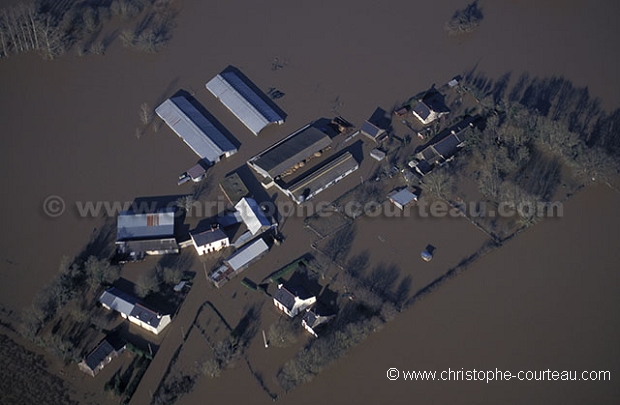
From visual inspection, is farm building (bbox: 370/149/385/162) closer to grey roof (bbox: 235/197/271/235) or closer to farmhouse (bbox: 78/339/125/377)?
grey roof (bbox: 235/197/271/235)

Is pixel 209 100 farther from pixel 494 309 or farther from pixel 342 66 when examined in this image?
pixel 494 309

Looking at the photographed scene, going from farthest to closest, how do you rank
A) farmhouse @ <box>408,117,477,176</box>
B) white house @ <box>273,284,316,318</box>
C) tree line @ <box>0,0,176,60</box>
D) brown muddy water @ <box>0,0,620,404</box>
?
tree line @ <box>0,0,176,60</box>, farmhouse @ <box>408,117,477,176</box>, white house @ <box>273,284,316,318</box>, brown muddy water @ <box>0,0,620,404</box>

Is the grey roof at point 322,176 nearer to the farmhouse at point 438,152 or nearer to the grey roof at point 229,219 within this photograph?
the grey roof at point 229,219

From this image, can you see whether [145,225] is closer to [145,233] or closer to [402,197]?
[145,233]

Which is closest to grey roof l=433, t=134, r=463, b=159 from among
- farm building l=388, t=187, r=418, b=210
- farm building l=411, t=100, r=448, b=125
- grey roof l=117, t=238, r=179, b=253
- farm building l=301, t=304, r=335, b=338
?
farm building l=411, t=100, r=448, b=125

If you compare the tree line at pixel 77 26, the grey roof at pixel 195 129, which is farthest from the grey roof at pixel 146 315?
the tree line at pixel 77 26

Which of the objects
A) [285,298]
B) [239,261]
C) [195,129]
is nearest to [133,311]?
[239,261]
